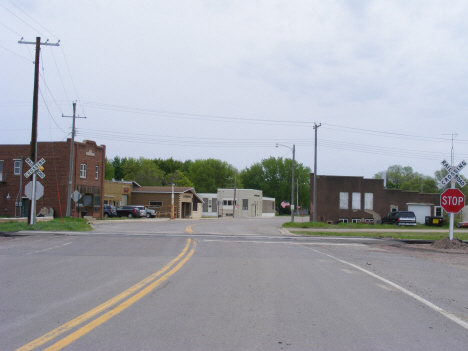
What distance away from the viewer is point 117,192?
6256 centimetres

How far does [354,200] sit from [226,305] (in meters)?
42.5

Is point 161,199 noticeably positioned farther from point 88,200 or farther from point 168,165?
point 168,165

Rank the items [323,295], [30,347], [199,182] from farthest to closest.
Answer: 1. [199,182]
2. [323,295]
3. [30,347]

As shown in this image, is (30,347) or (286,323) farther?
(286,323)

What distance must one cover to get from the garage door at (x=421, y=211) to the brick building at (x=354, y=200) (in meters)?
0.57

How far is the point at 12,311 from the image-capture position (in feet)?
22.0

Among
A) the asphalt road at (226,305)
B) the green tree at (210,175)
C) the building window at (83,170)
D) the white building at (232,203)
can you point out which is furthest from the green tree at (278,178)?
the asphalt road at (226,305)

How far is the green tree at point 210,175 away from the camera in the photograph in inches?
4456

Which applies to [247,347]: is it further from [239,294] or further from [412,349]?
[239,294]

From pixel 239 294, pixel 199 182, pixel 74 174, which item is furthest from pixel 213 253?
pixel 199 182

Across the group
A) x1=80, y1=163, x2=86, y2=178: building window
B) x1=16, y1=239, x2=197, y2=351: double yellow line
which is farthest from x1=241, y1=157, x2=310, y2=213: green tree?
x1=16, y1=239, x2=197, y2=351: double yellow line

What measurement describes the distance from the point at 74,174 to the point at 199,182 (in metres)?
69.0

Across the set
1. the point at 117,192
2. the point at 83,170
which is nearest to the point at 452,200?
the point at 83,170

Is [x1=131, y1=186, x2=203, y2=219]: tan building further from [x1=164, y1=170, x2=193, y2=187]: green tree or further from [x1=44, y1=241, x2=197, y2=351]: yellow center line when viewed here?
[x1=44, y1=241, x2=197, y2=351]: yellow center line
